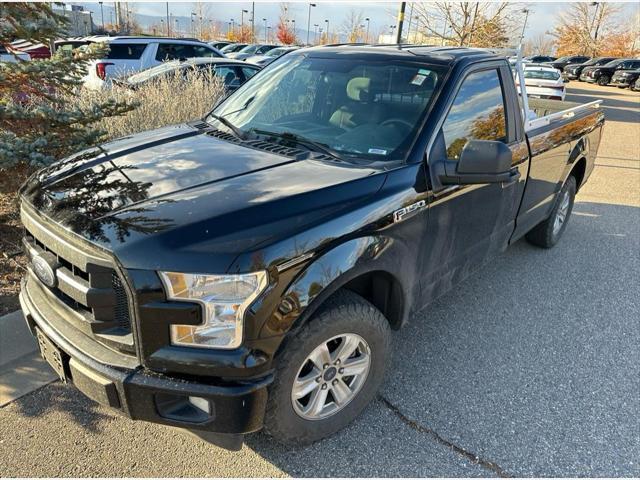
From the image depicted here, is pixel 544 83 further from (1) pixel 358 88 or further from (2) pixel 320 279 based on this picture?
(2) pixel 320 279

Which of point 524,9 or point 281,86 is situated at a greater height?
point 524,9

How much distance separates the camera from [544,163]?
4176mm

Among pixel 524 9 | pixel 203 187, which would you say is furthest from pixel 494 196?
pixel 524 9

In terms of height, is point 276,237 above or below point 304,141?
below

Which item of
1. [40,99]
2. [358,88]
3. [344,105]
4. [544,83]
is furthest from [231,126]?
[544,83]

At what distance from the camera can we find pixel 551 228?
16.6 ft

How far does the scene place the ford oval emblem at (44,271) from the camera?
2.19 metres

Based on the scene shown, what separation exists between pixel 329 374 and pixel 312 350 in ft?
0.93

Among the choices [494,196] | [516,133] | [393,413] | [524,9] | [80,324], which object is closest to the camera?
[80,324]

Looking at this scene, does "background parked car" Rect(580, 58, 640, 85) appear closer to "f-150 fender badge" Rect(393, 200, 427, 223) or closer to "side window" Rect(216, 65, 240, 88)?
"side window" Rect(216, 65, 240, 88)

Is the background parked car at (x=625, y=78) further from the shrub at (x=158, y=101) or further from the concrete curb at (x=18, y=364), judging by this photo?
the concrete curb at (x=18, y=364)

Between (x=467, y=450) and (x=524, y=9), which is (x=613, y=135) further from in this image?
(x=467, y=450)

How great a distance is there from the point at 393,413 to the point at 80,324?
1.69 metres

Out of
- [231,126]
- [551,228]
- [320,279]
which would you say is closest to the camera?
[320,279]
